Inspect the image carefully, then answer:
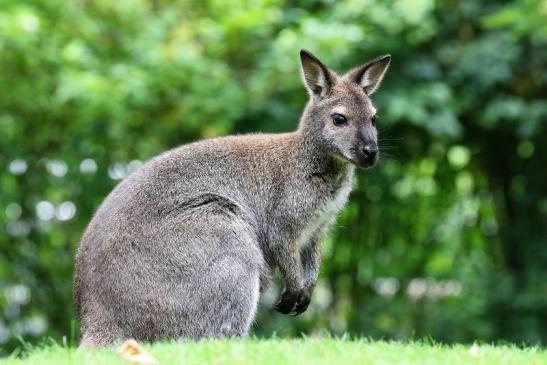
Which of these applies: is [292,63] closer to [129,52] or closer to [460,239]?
[129,52]

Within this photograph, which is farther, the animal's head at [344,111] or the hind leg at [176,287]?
the animal's head at [344,111]

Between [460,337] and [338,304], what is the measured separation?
6.35ft

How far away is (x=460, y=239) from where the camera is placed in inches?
565

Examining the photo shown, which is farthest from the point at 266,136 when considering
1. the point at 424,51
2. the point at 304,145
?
the point at 424,51

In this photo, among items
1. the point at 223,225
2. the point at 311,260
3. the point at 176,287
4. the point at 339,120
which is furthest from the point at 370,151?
the point at 176,287

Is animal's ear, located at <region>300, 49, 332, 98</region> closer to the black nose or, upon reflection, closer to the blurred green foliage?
the black nose

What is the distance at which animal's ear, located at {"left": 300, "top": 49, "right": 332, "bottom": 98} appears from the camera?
7711 millimetres

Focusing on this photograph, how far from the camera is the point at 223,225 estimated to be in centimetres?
690

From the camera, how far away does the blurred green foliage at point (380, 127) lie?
1067 centimetres

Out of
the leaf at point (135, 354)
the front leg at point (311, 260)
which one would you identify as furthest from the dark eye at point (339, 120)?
the leaf at point (135, 354)

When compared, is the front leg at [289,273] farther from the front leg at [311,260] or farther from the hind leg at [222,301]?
the hind leg at [222,301]

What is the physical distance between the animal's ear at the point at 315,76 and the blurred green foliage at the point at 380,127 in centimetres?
178

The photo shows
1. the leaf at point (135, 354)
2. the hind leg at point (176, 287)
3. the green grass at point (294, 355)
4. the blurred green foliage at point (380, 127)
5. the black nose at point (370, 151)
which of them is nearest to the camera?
the leaf at point (135, 354)

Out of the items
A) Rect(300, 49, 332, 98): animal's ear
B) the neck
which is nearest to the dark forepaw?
the neck
